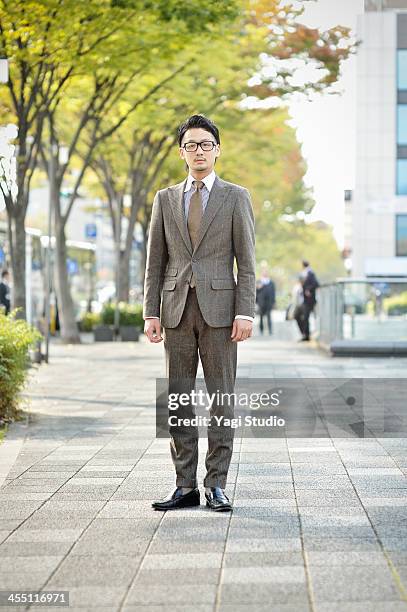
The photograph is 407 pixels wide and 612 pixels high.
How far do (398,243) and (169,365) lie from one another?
5174 centimetres

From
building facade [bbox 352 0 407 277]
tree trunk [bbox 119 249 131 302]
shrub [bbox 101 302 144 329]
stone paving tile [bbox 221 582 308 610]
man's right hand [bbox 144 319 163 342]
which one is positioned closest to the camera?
stone paving tile [bbox 221 582 308 610]

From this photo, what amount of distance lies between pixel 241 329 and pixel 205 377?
13.2 inches

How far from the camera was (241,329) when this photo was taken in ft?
19.6

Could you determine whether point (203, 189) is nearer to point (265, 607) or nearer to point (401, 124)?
point (265, 607)

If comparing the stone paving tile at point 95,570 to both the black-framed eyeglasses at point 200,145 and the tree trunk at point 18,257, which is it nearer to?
the black-framed eyeglasses at point 200,145

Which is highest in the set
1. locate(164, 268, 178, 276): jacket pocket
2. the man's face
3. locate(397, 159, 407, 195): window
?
locate(397, 159, 407, 195): window

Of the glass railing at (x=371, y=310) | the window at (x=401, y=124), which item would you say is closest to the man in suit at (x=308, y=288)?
the glass railing at (x=371, y=310)

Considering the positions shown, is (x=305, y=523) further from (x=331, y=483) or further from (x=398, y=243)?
(x=398, y=243)

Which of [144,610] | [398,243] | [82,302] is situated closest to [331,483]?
[144,610]

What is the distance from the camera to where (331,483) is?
6852mm

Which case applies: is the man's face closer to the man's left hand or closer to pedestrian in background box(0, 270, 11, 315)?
the man's left hand

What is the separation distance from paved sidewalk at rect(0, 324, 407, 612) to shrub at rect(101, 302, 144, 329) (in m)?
17.8

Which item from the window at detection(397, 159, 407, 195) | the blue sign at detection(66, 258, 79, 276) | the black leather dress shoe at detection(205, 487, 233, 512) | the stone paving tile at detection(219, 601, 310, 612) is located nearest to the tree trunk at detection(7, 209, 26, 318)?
the black leather dress shoe at detection(205, 487, 233, 512)

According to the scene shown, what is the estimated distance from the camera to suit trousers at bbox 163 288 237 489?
6.05 meters
